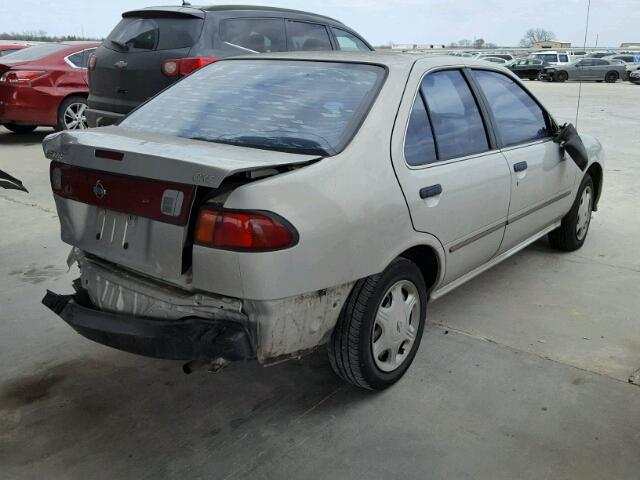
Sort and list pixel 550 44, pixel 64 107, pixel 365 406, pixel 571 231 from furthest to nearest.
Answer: pixel 550 44
pixel 64 107
pixel 571 231
pixel 365 406

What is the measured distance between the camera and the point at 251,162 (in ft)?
7.75

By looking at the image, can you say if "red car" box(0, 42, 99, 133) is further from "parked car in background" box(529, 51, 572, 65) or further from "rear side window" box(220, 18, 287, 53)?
"parked car in background" box(529, 51, 572, 65)

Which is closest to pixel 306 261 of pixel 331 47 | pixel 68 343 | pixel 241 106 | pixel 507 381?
pixel 241 106

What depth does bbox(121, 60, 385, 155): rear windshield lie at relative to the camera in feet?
9.10

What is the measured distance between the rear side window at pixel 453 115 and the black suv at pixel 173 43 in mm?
3671

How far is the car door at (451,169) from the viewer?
2938mm

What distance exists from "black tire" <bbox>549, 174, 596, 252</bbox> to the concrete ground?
72cm

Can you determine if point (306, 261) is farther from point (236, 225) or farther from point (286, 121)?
point (286, 121)

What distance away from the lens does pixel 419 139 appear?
3.05m

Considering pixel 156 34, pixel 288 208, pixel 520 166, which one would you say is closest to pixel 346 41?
pixel 156 34

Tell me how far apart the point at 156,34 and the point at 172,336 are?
17.0 ft

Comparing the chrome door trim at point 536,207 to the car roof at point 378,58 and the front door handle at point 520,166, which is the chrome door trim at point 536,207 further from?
the car roof at point 378,58

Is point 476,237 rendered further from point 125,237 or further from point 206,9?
point 206,9

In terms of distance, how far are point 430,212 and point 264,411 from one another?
1194 millimetres
